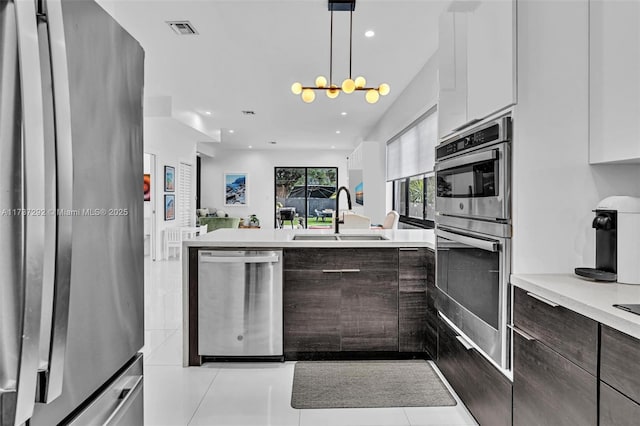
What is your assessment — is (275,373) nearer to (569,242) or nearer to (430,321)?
(430,321)

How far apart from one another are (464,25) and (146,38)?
3.02 meters

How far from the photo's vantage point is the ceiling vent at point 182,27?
3.59 meters

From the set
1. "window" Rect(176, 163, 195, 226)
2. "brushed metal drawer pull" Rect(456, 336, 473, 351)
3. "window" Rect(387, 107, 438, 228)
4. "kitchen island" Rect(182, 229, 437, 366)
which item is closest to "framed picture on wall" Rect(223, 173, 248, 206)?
"window" Rect(176, 163, 195, 226)

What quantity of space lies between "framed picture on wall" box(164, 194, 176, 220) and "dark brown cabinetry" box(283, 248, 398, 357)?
577 centimetres

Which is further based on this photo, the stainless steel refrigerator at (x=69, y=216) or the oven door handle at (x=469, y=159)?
the oven door handle at (x=469, y=159)

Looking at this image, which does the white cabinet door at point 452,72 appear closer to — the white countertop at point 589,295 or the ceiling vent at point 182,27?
the white countertop at point 589,295

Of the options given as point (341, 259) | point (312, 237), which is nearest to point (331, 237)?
point (312, 237)

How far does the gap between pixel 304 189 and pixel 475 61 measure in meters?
11.0

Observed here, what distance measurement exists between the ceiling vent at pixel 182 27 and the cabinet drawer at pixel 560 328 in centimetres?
336

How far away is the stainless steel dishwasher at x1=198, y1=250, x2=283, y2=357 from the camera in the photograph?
2.78 meters

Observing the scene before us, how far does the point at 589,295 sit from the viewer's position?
1.31 m

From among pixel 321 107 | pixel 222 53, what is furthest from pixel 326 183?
pixel 222 53

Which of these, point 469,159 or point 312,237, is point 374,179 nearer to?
point 312,237

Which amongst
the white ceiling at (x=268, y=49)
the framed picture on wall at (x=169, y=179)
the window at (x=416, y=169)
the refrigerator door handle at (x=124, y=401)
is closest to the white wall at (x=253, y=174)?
the framed picture on wall at (x=169, y=179)
